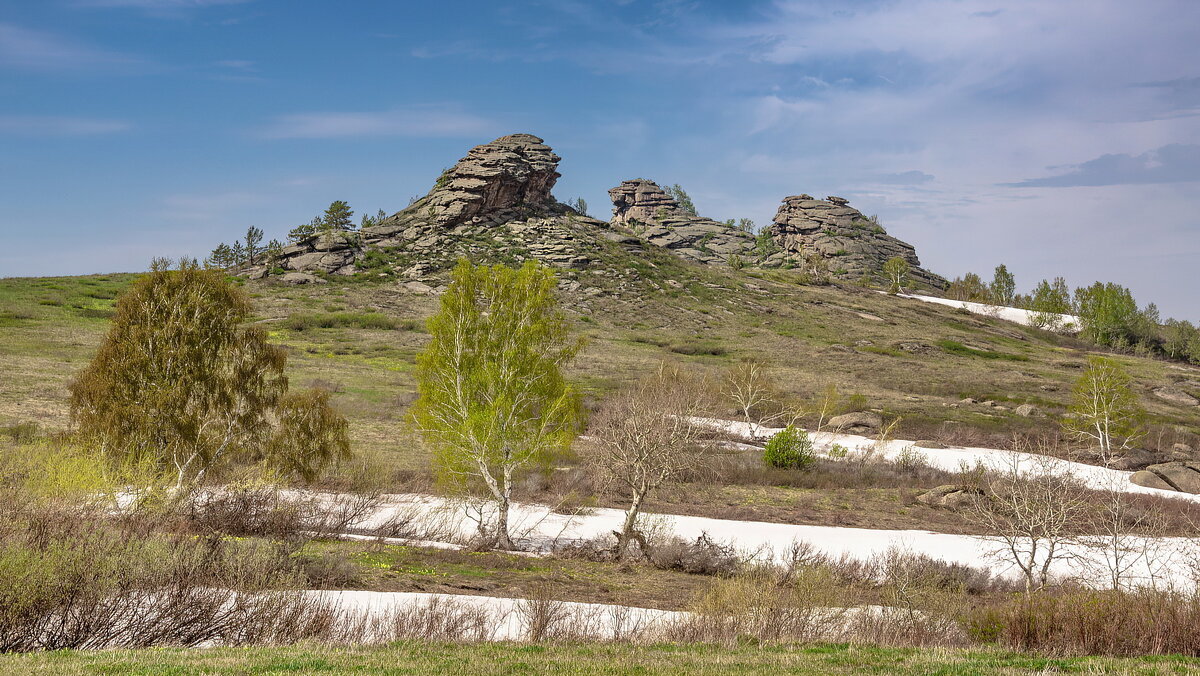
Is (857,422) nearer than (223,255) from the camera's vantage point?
Yes

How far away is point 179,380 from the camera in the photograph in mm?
22016

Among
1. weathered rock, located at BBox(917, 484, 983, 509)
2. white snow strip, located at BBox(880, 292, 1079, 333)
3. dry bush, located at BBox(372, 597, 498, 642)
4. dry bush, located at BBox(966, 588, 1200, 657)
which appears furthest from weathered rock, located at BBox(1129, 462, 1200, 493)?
white snow strip, located at BBox(880, 292, 1079, 333)

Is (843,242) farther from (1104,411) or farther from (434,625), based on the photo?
(434,625)

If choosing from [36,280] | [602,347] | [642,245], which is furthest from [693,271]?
[36,280]

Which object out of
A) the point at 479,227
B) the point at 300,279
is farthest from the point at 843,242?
the point at 300,279

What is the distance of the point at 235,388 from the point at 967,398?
59063 millimetres

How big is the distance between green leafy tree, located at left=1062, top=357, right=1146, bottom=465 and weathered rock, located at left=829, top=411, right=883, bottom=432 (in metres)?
11.5

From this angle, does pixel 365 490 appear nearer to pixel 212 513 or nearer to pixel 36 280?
pixel 212 513

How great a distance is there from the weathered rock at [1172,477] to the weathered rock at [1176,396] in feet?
131

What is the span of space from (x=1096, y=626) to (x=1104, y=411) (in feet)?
135

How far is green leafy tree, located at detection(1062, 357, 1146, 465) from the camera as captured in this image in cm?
4550

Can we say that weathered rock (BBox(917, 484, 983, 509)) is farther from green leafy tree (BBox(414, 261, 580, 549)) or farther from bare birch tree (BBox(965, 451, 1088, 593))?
green leafy tree (BBox(414, 261, 580, 549))

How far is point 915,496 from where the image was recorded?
3278cm

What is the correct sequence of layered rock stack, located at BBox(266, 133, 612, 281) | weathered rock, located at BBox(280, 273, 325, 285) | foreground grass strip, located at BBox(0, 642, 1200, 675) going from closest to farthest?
1. foreground grass strip, located at BBox(0, 642, 1200, 675)
2. weathered rock, located at BBox(280, 273, 325, 285)
3. layered rock stack, located at BBox(266, 133, 612, 281)
